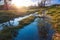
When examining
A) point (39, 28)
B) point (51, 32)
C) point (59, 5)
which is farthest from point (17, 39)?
point (59, 5)

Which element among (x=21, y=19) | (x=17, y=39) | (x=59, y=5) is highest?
(x=59, y=5)

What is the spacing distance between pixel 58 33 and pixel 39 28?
23 cm

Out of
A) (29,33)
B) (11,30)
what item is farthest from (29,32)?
(11,30)

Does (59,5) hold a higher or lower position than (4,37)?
higher

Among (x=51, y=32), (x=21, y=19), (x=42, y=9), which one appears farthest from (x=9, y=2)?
(x=51, y=32)

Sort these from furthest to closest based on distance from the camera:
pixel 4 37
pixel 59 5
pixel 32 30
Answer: pixel 59 5 < pixel 32 30 < pixel 4 37

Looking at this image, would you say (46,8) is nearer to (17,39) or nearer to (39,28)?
(39,28)

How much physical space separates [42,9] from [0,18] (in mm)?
515

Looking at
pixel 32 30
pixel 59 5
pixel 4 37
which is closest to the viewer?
pixel 4 37

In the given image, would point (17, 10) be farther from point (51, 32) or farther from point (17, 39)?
point (51, 32)

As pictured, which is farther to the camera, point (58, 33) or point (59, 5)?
point (59, 5)

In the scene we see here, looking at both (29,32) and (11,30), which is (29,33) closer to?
(29,32)

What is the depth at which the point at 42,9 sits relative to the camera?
5.46 feet

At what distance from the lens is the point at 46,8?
1.68 meters
